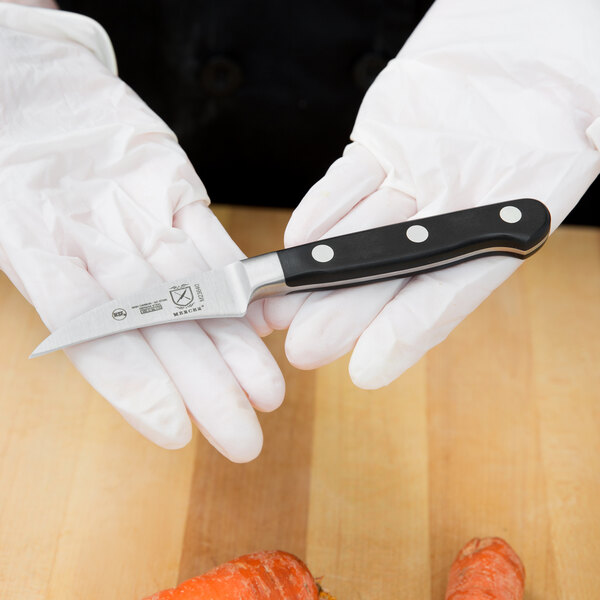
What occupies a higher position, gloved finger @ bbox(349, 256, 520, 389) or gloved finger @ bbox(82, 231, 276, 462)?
gloved finger @ bbox(349, 256, 520, 389)

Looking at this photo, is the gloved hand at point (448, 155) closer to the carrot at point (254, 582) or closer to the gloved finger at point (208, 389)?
the gloved finger at point (208, 389)

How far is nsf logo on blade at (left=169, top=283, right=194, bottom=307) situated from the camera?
0.63 meters

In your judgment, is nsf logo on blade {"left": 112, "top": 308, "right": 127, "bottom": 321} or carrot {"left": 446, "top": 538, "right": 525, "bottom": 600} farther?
carrot {"left": 446, "top": 538, "right": 525, "bottom": 600}

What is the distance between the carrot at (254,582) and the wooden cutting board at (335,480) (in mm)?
66

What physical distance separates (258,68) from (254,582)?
2.36 feet

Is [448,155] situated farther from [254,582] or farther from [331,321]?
[254,582]

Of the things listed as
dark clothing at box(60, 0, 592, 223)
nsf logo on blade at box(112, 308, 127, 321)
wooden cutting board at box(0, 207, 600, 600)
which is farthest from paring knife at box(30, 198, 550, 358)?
dark clothing at box(60, 0, 592, 223)

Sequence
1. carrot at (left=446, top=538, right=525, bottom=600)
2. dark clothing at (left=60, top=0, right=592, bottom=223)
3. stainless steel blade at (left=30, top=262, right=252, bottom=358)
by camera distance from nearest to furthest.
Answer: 1. stainless steel blade at (left=30, top=262, right=252, bottom=358)
2. carrot at (left=446, top=538, right=525, bottom=600)
3. dark clothing at (left=60, top=0, right=592, bottom=223)

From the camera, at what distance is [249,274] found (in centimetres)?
65

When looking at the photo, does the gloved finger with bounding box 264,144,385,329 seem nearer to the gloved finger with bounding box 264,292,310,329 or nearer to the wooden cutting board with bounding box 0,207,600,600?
the gloved finger with bounding box 264,292,310,329

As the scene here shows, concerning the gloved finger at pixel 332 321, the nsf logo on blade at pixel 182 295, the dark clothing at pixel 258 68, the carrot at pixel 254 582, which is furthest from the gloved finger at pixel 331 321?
the dark clothing at pixel 258 68

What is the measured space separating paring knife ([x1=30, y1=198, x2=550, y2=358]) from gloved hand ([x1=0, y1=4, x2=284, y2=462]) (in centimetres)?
3

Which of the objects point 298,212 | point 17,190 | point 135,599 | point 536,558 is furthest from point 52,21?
point 536,558

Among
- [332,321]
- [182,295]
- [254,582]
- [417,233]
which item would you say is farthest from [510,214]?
[254,582]
